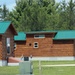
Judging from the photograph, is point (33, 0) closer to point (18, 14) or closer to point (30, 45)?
point (18, 14)

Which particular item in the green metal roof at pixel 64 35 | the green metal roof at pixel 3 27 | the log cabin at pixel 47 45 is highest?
the green metal roof at pixel 3 27

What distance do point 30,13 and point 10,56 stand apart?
129 ft

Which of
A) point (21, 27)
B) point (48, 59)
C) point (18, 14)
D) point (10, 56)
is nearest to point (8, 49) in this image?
point (10, 56)

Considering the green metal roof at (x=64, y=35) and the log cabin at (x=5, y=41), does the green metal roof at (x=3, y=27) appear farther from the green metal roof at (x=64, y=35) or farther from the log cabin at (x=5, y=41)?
the green metal roof at (x=64, y=35)

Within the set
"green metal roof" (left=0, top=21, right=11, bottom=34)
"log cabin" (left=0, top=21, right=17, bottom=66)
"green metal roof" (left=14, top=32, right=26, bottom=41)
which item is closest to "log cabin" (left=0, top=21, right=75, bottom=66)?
"green metal roof" (left=14, top=32, right=26, bottom=41)

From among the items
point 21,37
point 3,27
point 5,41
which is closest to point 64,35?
point 21,37

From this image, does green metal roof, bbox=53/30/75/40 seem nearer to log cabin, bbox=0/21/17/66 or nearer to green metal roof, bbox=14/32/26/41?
green metal roof, bbox=14/32/26/41

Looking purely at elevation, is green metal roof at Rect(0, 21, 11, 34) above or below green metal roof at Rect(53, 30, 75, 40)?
above

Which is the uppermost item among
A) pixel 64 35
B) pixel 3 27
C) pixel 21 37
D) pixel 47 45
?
pixel 3 27

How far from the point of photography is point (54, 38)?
163ft

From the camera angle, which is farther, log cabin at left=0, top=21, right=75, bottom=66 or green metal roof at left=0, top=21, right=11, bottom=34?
log cabin at left=0, top=21, right=75, bottom=66

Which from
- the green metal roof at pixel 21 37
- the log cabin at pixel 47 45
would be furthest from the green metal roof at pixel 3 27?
the green metal roof at pixel 21 37

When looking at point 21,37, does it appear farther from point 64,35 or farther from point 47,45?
point 64,35

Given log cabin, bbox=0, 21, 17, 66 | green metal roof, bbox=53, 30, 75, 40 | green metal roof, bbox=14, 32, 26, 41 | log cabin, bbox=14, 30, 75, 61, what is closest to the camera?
log cabin, bbox=0, 21, 17, 66
